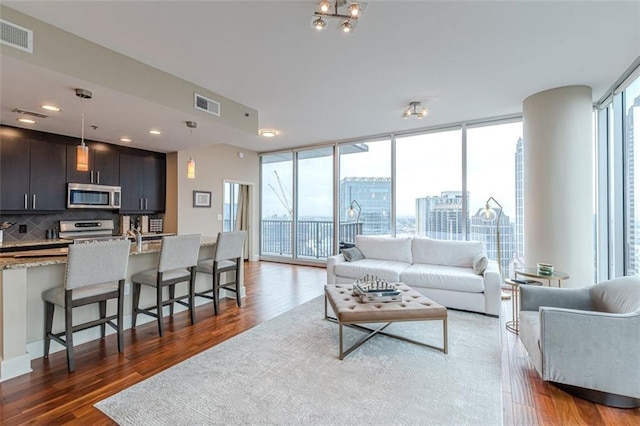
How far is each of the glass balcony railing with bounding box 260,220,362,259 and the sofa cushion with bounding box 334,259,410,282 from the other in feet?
6.26

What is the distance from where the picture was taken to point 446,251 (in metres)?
4.50

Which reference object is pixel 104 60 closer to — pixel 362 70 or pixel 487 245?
pixel 362 70

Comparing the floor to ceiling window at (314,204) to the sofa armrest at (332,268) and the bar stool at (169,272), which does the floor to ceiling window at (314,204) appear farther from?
the bar stool at (169,272)

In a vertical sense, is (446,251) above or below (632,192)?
below

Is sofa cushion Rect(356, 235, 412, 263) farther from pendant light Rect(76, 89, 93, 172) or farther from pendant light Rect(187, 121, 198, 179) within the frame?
pendant light Rect(76, 89, 93, 172)

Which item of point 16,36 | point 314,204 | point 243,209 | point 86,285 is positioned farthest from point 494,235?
point 16,36

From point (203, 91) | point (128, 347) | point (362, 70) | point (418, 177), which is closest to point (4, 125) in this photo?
Answer: point (203, 91)

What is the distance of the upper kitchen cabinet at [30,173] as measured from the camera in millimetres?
4012

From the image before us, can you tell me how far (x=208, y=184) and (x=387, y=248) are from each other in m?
3.96

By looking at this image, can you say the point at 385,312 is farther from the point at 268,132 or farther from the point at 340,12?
the point at 268,132

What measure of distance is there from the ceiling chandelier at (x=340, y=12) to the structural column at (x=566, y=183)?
2.95 meters

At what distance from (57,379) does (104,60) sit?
267 centimetres

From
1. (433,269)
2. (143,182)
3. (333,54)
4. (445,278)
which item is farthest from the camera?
(143,182)

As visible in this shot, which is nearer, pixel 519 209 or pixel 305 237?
pixel 519 209
